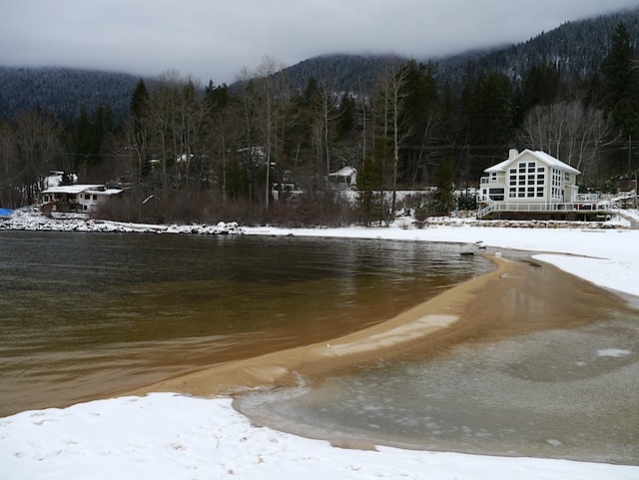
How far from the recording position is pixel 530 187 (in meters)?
53.7

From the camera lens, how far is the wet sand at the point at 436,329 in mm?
8414

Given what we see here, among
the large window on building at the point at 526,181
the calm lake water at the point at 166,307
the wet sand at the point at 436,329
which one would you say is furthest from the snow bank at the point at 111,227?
the wet sand at the point at 436,329

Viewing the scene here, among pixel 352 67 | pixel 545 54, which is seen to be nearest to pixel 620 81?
pixel 545 54

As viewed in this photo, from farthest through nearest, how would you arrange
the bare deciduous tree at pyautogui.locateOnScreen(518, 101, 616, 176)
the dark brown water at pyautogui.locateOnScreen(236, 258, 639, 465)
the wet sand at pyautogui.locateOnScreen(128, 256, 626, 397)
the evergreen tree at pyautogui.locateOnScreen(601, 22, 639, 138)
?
the evergreen tree at pyautogui.locateOnScreen(601, 22, 639, 138) < the bare deciduous tree at pyautogui.locateOnScreen(518, 101, 616, 176) < the wet sand at pyautogui.locateOnScreen(128, 256, 626, 397) < the dark brown water at pyautogui.locateOnScreen(236, 258, 639, 465)

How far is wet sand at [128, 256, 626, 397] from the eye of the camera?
841cm

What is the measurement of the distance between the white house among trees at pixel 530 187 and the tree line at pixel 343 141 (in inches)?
200

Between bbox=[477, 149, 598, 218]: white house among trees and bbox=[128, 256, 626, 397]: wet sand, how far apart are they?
33605 mm

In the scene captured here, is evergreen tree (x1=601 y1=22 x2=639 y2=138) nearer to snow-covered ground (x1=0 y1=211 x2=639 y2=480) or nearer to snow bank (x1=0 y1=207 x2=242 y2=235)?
snow bank (x1=0 y1=207 x2=242 y2=235)

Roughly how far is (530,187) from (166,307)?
47.9 m

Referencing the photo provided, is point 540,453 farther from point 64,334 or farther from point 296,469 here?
point 64,334

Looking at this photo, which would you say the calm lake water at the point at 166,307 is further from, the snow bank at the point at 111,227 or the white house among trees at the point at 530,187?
the white house among trees at the point at 530,187

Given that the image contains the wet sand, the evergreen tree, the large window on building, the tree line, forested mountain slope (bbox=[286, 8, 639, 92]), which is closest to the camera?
the wet sand

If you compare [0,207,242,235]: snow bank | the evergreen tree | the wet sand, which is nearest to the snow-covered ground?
the wet sand

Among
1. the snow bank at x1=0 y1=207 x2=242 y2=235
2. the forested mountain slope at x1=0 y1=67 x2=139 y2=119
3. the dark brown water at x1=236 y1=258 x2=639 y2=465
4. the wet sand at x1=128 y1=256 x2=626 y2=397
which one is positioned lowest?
the dark brown water at x1=236 y1=258 x2=639 y2=465
